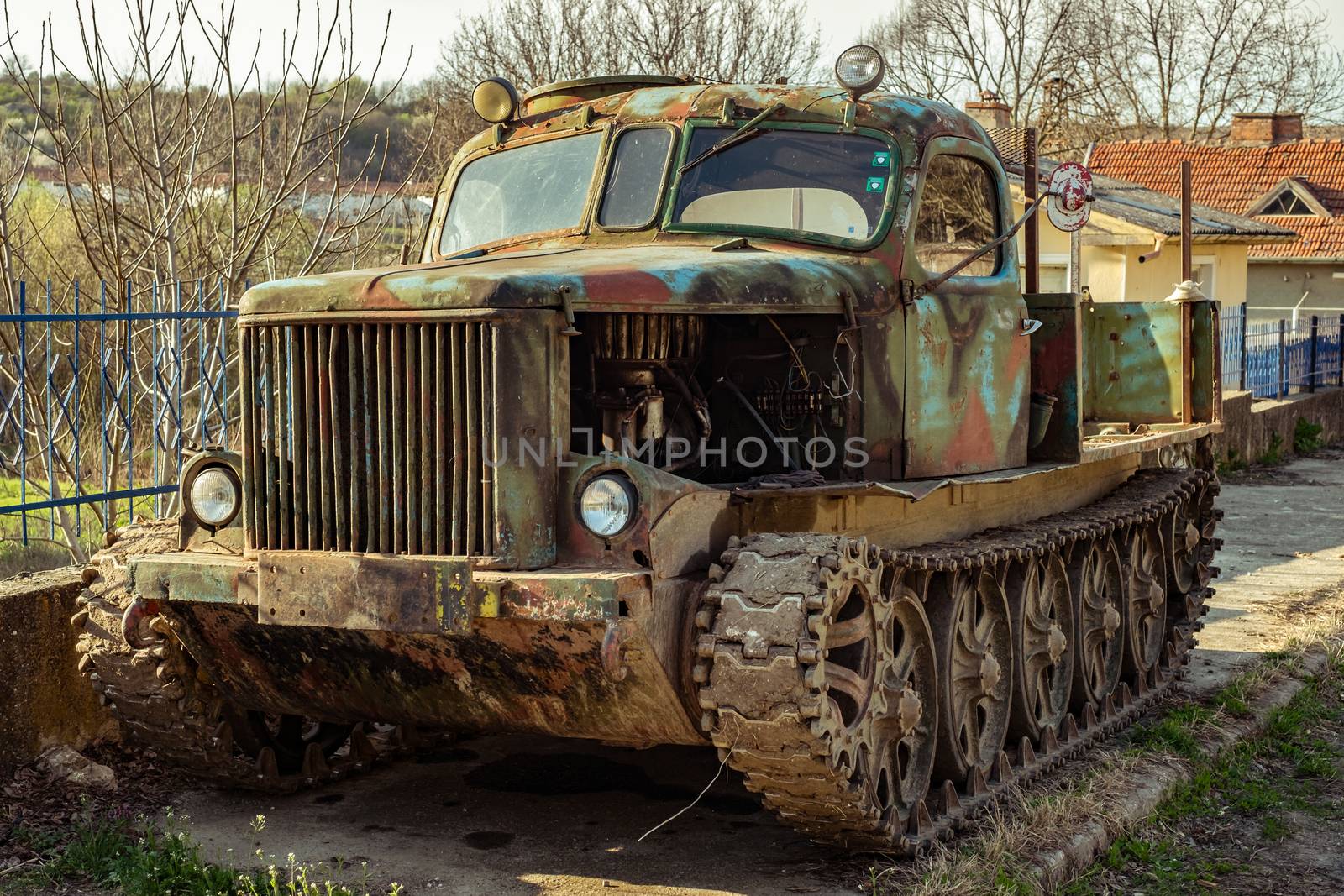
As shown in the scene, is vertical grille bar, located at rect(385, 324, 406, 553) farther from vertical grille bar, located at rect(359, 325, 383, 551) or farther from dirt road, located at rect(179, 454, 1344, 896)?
dirt road, located at rect(179, 454, 1344, 896)

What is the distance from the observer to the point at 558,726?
551 cm

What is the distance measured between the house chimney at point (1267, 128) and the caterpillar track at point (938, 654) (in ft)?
111

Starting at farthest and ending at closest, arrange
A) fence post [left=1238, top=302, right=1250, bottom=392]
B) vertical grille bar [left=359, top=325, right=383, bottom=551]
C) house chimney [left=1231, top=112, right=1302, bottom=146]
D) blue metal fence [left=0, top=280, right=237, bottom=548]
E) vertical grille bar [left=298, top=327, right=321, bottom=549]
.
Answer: house chimney [left=1231, top=112, right=1302, bottom=146] → fence post [left=1238, top=302, right=1250, bottom=392] → blue metal fence [left=0, top=280, right=237, bottom=548] → vertical grille bar [left=298, top=327, right=321, bottom=549] → vertical grille bar [left=359, top=325, right=383, bottom=551]

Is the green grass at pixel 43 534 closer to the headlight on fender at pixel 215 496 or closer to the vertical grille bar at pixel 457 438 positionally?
the headlight on fender at pixel 215 496

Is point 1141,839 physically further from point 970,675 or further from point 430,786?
point 430,786

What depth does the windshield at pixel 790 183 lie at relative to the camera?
6.51 m

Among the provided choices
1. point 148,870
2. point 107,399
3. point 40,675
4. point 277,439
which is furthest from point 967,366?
point 107,399

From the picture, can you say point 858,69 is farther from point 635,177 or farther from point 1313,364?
point 1313,364

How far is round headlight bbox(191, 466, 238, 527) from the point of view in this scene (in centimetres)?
569

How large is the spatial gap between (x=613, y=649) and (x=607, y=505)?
46 cm

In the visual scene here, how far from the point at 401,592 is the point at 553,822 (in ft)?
5.13

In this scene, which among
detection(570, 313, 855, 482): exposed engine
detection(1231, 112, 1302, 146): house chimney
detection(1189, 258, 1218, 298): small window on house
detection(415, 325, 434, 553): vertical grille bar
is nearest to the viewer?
detection(415, 325, 434, 553): vertical grille bar

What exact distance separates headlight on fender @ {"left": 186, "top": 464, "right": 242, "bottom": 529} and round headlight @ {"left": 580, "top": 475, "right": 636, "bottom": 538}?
1.37m

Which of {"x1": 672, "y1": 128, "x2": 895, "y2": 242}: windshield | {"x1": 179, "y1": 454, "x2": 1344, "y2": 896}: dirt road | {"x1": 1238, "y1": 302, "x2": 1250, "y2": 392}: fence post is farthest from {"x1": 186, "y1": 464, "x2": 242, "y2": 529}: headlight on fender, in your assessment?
{"x1": 1238, "y1": 302, "x2": 1250, "y2": 392}: fence post
